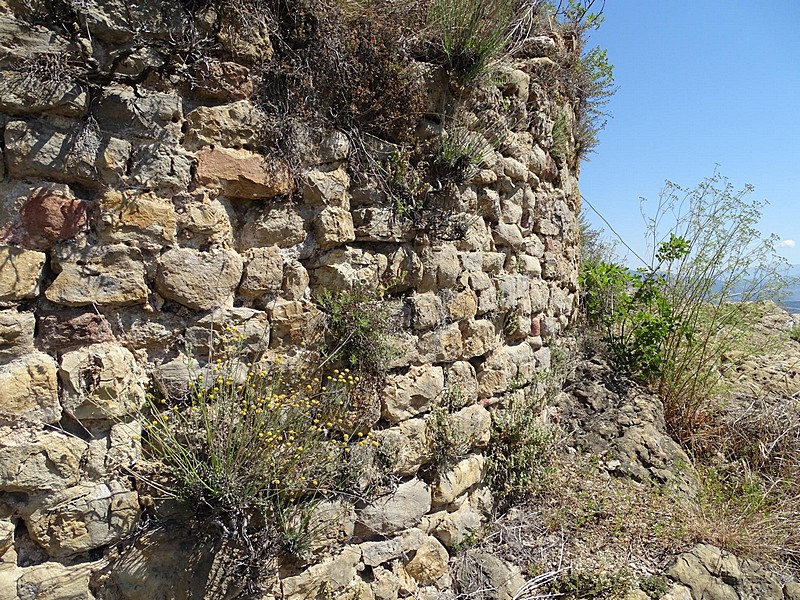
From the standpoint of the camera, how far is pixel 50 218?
1924 mm

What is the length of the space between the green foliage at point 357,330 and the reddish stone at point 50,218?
1.00 m

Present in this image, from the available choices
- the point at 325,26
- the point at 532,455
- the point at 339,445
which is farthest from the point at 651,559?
the point at 325,26

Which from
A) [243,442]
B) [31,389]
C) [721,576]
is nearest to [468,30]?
[243,442]

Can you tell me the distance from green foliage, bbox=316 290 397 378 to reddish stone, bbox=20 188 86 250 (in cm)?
100

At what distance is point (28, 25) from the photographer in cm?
190

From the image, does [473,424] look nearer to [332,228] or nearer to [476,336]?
[476,336]

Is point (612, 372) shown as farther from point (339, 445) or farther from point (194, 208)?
point (194, 208)

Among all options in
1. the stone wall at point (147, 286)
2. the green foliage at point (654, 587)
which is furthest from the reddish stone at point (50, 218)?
the green foliage at point (654, 587)

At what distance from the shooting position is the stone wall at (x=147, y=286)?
6.15 feet

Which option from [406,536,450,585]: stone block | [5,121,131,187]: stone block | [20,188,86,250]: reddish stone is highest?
[5,121,131,187]: stone block

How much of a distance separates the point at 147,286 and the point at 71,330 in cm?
29

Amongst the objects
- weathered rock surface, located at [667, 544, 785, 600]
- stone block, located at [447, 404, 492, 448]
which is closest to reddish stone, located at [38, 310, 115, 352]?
stone block, located at [447, 404, 492, 448]

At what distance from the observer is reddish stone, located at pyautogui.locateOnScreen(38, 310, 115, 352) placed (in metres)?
1.93

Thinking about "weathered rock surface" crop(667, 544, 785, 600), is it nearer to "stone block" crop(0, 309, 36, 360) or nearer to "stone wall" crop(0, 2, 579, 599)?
"stone wall" crop(0, 2, 579, 599)
